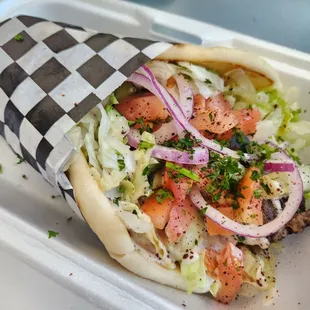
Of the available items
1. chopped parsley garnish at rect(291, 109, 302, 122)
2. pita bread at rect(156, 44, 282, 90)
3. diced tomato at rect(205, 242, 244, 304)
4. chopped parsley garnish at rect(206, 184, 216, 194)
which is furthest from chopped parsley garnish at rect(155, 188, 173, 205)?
chopped parsley garnish at rect(291, 109, 302, 122)

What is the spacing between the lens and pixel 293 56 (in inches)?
77.6

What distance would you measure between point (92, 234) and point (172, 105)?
54 centimetres

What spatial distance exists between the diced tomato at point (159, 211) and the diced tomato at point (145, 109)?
11.4 inches

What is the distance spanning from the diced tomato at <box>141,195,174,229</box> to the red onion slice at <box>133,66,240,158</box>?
0.77ft

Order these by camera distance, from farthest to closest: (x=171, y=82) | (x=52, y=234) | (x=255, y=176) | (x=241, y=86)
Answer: (x=241, y=86)
(x=171, y=82)
(x=255, y=176)
(x=52, y=234)

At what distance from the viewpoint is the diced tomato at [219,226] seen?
5.39 ft

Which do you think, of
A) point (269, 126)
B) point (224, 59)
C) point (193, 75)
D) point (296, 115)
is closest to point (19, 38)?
point (193, 75)

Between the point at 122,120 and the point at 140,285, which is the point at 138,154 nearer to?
the point at 122,120

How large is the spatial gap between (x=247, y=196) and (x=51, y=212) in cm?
72

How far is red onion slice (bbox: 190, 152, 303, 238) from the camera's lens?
1.63 meters

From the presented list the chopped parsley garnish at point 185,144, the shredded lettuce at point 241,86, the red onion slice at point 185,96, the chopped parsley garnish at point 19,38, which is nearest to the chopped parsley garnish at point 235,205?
the chopped parsley garnish at point 185,144

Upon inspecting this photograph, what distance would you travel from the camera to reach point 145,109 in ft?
5.68

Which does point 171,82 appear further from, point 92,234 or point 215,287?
point 215,287

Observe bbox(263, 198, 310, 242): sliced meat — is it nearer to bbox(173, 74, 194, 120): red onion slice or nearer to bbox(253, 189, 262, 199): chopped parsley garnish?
bbox(253, 189, 262, 199): chopped parsley garnish
